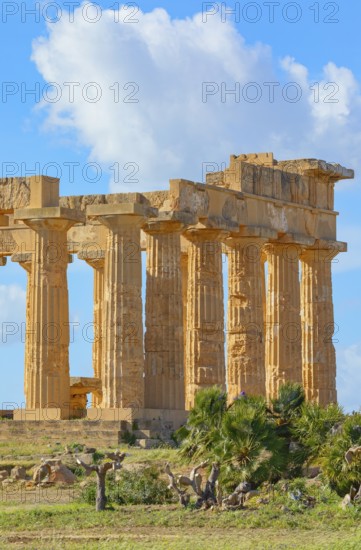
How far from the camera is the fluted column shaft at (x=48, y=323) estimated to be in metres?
61.6

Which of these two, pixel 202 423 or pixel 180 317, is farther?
pixel 180 317

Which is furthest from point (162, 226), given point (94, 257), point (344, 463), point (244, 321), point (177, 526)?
point (177, 526)

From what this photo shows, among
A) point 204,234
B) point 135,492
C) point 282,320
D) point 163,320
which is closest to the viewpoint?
point 135,492

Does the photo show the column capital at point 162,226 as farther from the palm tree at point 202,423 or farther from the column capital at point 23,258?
the palm tree at point 202,423

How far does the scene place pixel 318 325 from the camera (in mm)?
74000

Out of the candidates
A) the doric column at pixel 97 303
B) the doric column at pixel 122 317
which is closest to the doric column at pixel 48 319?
the doric column at pixel 122 317

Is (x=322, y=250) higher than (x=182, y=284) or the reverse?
higher

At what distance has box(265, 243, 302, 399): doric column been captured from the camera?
71625 mm

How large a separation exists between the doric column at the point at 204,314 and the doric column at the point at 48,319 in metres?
5.99

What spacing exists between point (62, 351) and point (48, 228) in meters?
4.27

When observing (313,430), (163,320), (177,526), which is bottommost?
(177,526)

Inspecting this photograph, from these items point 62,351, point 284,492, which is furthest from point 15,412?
point 284,492

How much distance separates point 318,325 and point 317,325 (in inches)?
3.0

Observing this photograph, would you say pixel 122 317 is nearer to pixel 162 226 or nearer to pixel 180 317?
pixel 180 317
